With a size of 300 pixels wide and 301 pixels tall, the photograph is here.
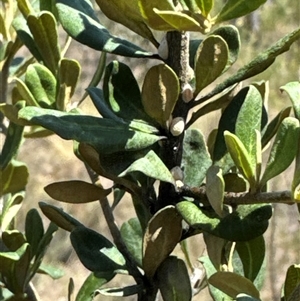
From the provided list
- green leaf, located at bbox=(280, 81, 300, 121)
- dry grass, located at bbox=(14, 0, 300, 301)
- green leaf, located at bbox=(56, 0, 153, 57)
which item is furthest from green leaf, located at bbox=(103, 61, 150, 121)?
dry grass, located at bbox=(14, 0, 300, 301)

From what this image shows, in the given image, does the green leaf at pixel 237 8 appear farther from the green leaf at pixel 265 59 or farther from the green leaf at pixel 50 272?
the green leaf at pixel 50 272

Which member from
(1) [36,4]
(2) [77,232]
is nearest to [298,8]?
(1) [36,4]

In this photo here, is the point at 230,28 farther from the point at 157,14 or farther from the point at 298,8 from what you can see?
the point at 298,8

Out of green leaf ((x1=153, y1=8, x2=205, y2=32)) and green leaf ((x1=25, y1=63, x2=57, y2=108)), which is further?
green leaf ((x1=25, y1=63, x2=57, y2=108))

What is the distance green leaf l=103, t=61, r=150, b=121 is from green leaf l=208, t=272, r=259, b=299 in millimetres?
128

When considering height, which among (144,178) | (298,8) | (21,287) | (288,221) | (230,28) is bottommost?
(288,221)

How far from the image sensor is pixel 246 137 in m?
0.41

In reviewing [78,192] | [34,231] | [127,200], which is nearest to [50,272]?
[34,231]

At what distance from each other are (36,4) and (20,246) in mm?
276

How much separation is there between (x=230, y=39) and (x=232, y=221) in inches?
5.4

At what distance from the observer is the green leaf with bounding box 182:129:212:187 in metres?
0.48

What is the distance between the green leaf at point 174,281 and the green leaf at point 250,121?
4.0 inches

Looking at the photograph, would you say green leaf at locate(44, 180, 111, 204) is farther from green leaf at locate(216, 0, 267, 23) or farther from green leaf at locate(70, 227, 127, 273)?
green leaf at locate(216, 0, 267, 23)

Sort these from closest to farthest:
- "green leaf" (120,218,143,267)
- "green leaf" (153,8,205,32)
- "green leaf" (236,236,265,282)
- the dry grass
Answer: "green leaf" (153,8,205,32) → "green leaf" (236,236,265,282) → "green leaf" (120,218,143,267) → the dry grass
